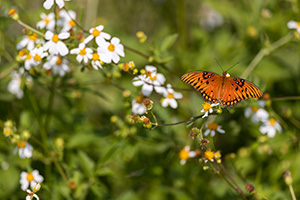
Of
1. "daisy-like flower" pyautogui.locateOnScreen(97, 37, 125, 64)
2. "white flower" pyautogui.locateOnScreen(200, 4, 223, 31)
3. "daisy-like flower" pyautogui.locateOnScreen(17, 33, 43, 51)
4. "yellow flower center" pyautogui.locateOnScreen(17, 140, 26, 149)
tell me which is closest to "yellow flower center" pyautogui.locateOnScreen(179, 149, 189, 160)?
"daisy-like flower" pyautogui.locateOnScreen(97, 37, 125, 64)

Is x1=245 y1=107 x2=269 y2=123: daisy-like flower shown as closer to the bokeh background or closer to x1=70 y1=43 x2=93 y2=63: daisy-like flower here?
the bokeh background

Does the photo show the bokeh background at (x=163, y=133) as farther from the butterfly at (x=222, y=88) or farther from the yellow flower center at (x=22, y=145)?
the butterfly at (x=222, y=88)

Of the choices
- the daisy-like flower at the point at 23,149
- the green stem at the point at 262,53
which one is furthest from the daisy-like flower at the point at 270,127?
the daisy-like flower at the point at 23,149

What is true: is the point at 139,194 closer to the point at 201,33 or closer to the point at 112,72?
the point at 112,72

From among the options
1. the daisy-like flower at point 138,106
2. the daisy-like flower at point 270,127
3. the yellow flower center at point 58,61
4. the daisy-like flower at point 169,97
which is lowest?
the daisy-like flower at point 270,127

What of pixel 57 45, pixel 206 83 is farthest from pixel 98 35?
pixel 206 83

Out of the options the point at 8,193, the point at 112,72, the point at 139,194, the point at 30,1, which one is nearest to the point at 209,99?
the point at 112,72
